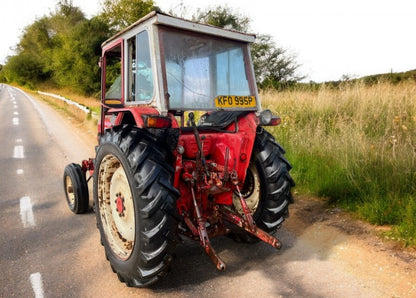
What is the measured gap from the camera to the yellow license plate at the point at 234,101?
3066 millimetres

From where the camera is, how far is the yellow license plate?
3.07 metres

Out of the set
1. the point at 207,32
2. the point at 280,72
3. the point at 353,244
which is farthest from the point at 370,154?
the point at 280,72

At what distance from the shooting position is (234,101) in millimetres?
3145

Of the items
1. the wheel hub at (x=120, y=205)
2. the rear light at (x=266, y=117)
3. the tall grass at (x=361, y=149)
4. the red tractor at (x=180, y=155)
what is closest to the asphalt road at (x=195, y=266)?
the red tractor at (x=180, y=155)

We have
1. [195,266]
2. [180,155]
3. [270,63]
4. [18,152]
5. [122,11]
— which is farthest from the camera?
[122,11]

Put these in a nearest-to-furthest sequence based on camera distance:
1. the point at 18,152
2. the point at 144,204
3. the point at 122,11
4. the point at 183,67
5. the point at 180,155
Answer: the point at 144,204
the point at 180,155
the point at 183,67
the point at 18,152
the point at 122,11

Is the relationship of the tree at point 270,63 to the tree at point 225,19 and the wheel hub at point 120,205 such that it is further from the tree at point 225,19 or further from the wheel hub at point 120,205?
the wheel hub at point 120,205

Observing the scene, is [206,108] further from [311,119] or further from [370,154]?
[311,119]

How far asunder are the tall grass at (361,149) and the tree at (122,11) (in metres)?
27.2

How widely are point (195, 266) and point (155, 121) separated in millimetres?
1543

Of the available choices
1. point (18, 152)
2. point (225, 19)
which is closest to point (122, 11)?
point (225, 19)

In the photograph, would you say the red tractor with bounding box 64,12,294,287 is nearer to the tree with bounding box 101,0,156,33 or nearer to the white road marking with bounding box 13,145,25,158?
the white road marking with bounding box 13,145,25,158

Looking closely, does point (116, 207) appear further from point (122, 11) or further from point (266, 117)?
point (122, 11)

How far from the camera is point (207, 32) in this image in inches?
118
